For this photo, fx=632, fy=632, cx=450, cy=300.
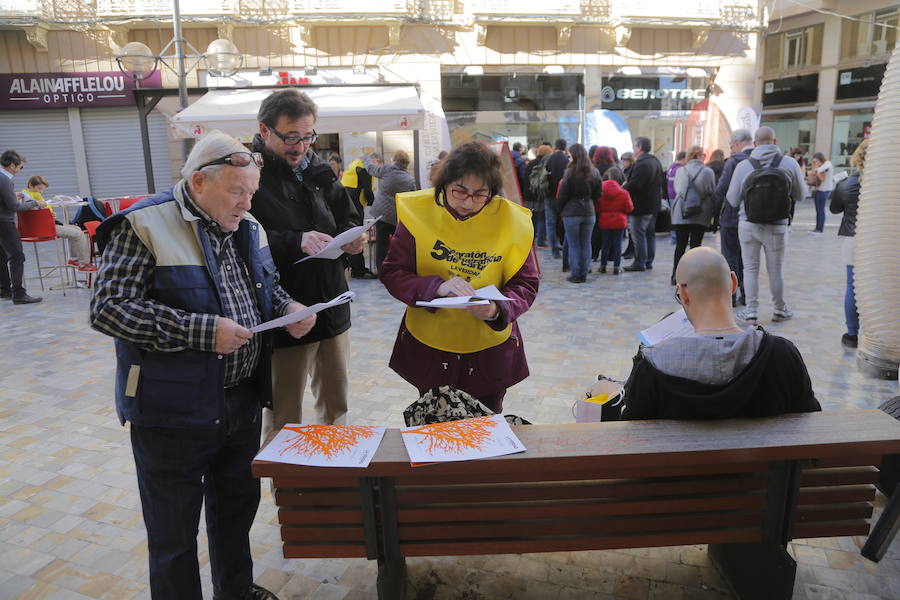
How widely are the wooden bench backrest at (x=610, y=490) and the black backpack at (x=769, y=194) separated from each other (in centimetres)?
449

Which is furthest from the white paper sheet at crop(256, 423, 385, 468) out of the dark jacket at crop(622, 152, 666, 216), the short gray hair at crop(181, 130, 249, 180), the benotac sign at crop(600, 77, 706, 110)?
the benotac sign at crop(600, 77, 706, 110)

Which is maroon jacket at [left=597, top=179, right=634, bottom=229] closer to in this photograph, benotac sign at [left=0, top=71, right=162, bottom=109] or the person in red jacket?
the person in red jacket

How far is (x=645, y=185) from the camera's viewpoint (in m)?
9.37

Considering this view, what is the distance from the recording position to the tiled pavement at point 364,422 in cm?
274

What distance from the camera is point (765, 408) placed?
236 centimetres

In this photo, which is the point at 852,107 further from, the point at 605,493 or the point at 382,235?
the point at 605,493

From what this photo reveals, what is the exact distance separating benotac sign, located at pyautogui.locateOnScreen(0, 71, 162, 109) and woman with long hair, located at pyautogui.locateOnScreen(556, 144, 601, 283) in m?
12.3

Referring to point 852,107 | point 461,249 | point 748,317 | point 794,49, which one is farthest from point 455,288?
point 794,49

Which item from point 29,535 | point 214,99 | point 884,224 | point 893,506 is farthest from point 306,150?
point 214,99

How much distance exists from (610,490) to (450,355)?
926mm

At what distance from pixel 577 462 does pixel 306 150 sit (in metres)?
1.80

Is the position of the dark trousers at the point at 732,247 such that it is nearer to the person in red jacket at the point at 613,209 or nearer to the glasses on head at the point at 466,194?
the person in red jacket at the point at 613,209

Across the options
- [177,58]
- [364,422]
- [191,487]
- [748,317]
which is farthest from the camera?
[177,58]

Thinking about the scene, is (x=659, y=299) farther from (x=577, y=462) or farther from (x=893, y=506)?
(x=577, y=462)
